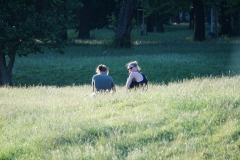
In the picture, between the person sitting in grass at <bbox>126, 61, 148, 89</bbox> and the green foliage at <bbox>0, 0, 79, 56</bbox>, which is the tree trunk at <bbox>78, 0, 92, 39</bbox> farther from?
the person sitting in grass at <bbox>126, 61, 148, 89</bbox>

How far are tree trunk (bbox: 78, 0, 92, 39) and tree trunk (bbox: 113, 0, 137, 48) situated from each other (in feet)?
51.7

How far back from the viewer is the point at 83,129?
872 centimetres

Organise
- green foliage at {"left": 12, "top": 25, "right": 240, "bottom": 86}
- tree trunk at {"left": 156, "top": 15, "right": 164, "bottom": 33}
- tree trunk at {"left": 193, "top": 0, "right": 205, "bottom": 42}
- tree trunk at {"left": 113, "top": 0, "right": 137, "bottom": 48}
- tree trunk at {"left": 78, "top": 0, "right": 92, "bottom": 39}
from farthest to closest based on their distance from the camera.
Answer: tree trunk at {"left": 156, "top": 15, "right": 164, "bottom": 33} → tree trunk at {"left": 78, "top": 0, "right": 92, "bottom": 39} → tree trunk at {"left": 193, "top": 0, "right": 205, "bottom": 42} → tree trunk at {"left": 113, "top": 0, "right": 137, "bottom": 48} → green foliage at {"left": 12, "top": 25, "right": 240, "bottom": 86}

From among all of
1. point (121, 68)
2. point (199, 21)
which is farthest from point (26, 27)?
point (199, 21)

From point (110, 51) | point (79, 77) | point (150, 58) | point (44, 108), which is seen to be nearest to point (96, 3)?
point (110, 51)

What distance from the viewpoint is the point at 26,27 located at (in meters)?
21.8

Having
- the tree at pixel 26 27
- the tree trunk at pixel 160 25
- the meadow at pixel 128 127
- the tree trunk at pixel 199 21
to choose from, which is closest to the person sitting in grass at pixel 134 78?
→ the meadow at pixel 128 127

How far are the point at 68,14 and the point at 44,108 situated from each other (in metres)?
12.9

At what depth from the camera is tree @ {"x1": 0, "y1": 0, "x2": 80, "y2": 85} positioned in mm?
21500

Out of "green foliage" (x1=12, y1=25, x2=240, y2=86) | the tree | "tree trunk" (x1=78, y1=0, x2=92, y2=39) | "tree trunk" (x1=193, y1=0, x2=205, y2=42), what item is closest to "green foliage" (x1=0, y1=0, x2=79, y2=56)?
the tree

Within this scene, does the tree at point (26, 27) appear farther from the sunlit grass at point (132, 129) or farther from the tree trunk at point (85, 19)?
the tree trunk at point (85, 19)

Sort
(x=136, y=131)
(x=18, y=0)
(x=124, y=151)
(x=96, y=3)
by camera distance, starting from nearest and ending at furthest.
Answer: (x=124, y=151)
(x=136, y=131)
(x=18, y=0)
(x=96, y=3)

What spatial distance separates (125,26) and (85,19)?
57.9ft

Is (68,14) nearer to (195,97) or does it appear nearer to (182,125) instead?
(195,97)
